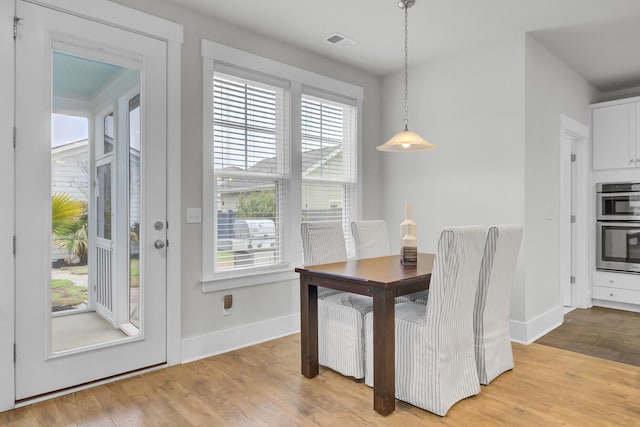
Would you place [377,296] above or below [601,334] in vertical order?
above

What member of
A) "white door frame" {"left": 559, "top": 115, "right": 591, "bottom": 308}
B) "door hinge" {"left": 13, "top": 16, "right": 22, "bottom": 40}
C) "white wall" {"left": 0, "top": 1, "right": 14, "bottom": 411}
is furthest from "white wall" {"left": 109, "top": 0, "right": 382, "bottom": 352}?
"white door frame" {"left": 559, "top": 115, "right": 591, "bottom": 308}

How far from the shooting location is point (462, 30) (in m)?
3.47

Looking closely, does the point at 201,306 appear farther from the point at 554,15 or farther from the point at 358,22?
the point at 554,15

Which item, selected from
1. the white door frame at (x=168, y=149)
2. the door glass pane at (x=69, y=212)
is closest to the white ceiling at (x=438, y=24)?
the white door frame at (x=168, y=149)

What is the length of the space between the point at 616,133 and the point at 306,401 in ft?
15.0

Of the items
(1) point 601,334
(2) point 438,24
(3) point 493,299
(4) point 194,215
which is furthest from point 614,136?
(4) point 194,215

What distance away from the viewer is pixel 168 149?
296cm

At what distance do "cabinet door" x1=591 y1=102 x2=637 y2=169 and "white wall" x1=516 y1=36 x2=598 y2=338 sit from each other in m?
0.78

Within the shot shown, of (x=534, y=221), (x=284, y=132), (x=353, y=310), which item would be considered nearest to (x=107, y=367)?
(x=353, y=310)

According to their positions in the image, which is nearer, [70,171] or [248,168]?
[70,171]

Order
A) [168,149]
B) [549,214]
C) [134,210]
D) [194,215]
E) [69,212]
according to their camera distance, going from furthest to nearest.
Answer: [549,214] < [194,215] < [168,149] < [134,210] < [69,212]

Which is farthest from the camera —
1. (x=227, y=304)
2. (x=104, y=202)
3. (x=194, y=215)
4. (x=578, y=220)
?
(x=578, y=220)

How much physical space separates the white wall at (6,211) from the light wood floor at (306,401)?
10.6 inches

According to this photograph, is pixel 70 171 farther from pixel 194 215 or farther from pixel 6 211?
pixel 194 215
